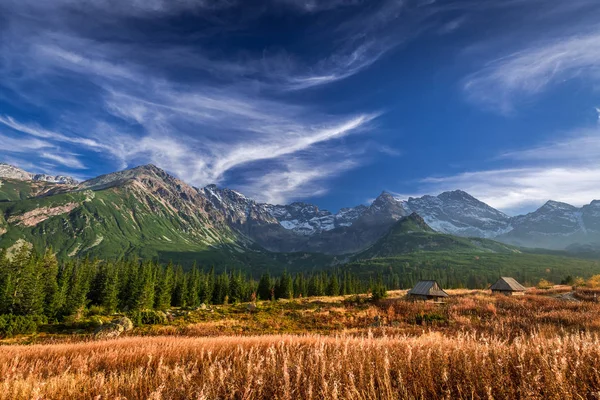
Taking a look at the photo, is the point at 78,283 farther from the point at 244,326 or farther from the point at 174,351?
the point at 174,351

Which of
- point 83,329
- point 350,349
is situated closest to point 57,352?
point 350,349

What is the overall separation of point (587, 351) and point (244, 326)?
35.2 m

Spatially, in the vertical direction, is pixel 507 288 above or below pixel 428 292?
above

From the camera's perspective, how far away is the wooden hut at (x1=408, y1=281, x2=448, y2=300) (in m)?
51.9

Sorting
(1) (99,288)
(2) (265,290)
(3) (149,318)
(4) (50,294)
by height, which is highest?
(4) (50,294)

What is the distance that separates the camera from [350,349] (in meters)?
6.31

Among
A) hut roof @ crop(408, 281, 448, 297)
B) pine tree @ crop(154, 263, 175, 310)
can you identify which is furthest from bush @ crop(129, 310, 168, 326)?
hut roof @ crop(408, 281, 448, 297)

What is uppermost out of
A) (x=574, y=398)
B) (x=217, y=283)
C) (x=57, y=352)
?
(x=574, y=398)

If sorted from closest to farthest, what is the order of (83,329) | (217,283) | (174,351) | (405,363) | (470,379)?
(470,379) → (405,363) → (174,351) → (83,329) → (217,283)

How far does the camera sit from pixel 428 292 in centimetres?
5269

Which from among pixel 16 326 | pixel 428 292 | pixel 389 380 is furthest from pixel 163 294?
pixel 389 380

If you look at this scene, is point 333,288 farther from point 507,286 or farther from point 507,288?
point 507,288

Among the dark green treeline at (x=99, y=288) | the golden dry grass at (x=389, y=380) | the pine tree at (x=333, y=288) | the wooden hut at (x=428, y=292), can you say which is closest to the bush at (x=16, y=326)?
the dark green treeline at (x=99, y=288)

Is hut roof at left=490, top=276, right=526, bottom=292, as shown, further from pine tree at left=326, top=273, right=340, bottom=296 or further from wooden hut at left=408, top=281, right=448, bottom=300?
pine tree at left=326, top=273, right=340, bottom=296
